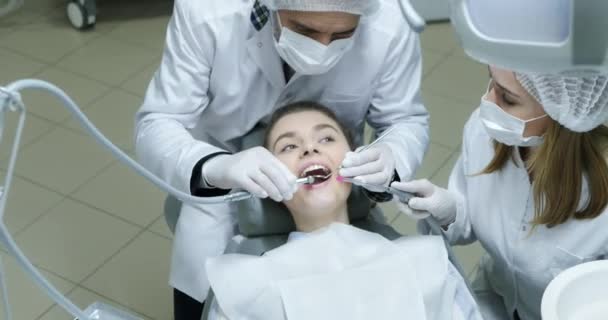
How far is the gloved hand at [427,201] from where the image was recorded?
1773 millimetres

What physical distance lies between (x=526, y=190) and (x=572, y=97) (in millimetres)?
461

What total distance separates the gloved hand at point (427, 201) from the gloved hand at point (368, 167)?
3 cm

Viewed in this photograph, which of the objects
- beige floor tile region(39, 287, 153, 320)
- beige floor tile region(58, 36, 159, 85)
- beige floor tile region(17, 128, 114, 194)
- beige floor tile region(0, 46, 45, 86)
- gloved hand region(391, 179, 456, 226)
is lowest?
beige floor tile region(39, 287, 153, 320)

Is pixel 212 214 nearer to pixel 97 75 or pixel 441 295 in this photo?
pixel 441 295

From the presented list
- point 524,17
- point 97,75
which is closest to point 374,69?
point 524,17

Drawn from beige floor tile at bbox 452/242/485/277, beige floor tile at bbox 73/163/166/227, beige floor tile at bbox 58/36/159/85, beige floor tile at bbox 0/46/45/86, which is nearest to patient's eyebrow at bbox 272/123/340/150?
beige floor tile at bbox 452/242/485/277

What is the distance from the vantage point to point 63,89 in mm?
3379

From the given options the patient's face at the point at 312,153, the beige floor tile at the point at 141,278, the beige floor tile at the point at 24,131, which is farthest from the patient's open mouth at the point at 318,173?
the beige floor tile at the point at 24,131

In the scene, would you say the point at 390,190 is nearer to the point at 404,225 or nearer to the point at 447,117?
the point at 404,225

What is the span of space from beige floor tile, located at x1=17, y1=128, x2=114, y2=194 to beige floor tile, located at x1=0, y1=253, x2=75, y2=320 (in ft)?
1.30

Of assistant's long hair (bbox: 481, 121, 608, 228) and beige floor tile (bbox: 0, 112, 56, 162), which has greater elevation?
assistant's long hair (bbox: 481, 121, 608, 228)

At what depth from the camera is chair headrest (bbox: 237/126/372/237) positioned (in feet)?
6.27

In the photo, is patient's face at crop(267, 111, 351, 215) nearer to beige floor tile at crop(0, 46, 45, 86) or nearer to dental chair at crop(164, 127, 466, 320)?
dental chair at crop(164, 127, 466, 320)

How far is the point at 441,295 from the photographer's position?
177 centimetres
